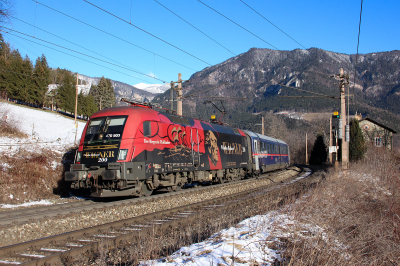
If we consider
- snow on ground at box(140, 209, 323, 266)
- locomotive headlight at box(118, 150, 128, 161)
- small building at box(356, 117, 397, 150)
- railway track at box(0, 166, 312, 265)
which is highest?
small building at box(356, 117, 397, 150)

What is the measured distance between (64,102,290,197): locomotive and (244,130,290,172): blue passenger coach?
7451 millimetres

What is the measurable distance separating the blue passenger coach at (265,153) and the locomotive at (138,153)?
24.4 ft

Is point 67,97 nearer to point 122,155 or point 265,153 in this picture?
point 265,153

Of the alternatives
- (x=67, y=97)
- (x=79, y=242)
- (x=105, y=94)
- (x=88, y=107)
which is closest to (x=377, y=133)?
(x=105, y=94)

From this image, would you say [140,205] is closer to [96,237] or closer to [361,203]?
[96,237]

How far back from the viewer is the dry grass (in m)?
4.72

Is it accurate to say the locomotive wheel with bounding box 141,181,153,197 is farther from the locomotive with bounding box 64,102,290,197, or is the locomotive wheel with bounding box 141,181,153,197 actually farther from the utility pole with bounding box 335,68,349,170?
the utility pole with bounding box 335,68,349,170

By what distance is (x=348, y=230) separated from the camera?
7.23m

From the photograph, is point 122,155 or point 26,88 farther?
point 26,88

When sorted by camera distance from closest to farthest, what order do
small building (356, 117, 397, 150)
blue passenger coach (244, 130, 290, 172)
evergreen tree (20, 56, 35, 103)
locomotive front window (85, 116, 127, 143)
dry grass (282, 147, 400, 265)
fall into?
dry grass (282, 147, 400, 265) < locomotive front window (85, 116, 127, 143) < blue passenger coach (244, 130, 290, 172) < small building (356, 117, 397, 150) < evergreen tree (20, 56, 35, 103)

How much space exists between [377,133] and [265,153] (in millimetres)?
41220

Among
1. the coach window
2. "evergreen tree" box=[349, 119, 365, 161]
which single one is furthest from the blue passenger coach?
the coach window

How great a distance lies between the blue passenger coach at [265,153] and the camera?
72.5ft

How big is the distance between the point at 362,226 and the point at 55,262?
266 inches
